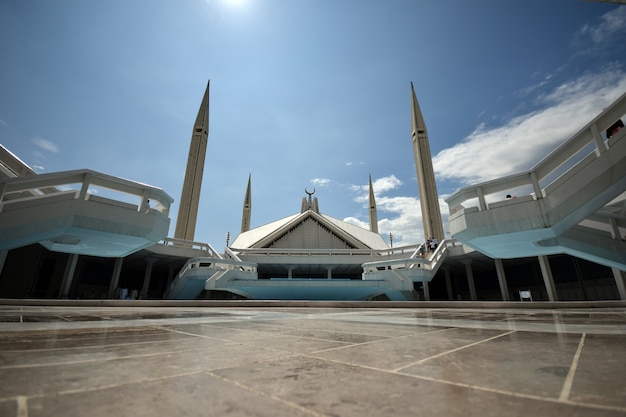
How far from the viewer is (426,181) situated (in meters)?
31.6

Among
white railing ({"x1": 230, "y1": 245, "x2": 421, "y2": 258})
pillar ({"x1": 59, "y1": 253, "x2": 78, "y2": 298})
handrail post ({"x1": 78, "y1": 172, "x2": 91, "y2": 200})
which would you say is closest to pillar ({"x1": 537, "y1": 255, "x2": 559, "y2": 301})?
white railing ({"x1": 230, "y1": 245, "x2": 421, "y2": 258})

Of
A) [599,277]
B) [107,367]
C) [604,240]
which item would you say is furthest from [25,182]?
[599,277]

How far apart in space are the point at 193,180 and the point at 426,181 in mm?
25159

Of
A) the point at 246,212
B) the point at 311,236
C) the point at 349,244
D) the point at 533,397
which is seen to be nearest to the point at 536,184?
the point at 533,397

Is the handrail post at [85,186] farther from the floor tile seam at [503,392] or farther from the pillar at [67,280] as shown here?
the floor tile seam at [503,392]

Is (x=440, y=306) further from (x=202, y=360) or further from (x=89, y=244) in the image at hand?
(x=89, y=244)

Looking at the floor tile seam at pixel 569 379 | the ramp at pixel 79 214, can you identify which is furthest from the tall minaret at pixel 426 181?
the floor tile seam at pixel 569 379

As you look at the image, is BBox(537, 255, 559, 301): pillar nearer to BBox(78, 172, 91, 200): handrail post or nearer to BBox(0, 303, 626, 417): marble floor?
BBox(0, 303, 626, 417): marble floor

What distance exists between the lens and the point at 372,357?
1.26 m

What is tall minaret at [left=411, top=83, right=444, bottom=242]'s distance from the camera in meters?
30.2

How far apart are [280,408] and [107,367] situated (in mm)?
775

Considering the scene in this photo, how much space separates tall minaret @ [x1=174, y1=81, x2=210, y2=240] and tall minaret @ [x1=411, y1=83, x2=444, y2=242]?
24.0m

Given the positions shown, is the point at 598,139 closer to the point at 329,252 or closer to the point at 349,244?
the point at 329,252

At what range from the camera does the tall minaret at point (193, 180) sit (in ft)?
94.7
